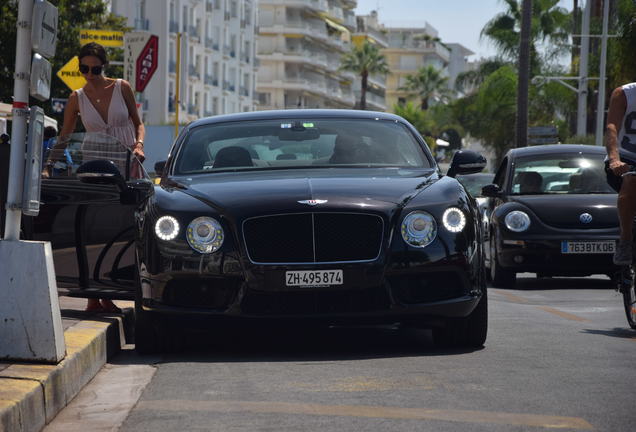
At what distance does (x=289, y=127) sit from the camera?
31.6 feet

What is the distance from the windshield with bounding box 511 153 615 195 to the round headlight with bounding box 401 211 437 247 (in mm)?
7570

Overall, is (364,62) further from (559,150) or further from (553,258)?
(553,258)

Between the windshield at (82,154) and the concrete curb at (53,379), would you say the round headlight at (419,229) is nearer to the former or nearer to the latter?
the concrete curb at (53,379)

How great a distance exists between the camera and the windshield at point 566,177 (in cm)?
1524

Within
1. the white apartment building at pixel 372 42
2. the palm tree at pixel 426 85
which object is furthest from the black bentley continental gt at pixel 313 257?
the palm tree at pixel 426 85

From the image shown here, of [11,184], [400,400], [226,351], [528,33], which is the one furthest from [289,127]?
[528,33]

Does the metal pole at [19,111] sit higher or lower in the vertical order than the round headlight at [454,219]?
higher

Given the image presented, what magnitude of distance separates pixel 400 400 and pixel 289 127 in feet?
12.2

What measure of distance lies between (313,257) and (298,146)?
5.82ft

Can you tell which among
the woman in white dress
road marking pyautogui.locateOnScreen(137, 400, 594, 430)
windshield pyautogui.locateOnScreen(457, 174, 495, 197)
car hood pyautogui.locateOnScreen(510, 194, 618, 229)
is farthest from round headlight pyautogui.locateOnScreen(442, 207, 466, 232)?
windshield pyautogui.locateOnScreen(457, 174, 495, 197)

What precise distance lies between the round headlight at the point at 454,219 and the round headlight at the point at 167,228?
4.76 ft

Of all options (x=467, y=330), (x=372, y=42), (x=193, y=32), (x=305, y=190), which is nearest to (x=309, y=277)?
(x=305, y=190)

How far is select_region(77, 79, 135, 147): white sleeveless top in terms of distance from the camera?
10.2 metres

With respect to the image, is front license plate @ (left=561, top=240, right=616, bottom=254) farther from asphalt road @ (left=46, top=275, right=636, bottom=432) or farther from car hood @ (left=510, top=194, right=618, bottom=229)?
asphalt road @ (left=46, top=275, right=636, bottom=432)
